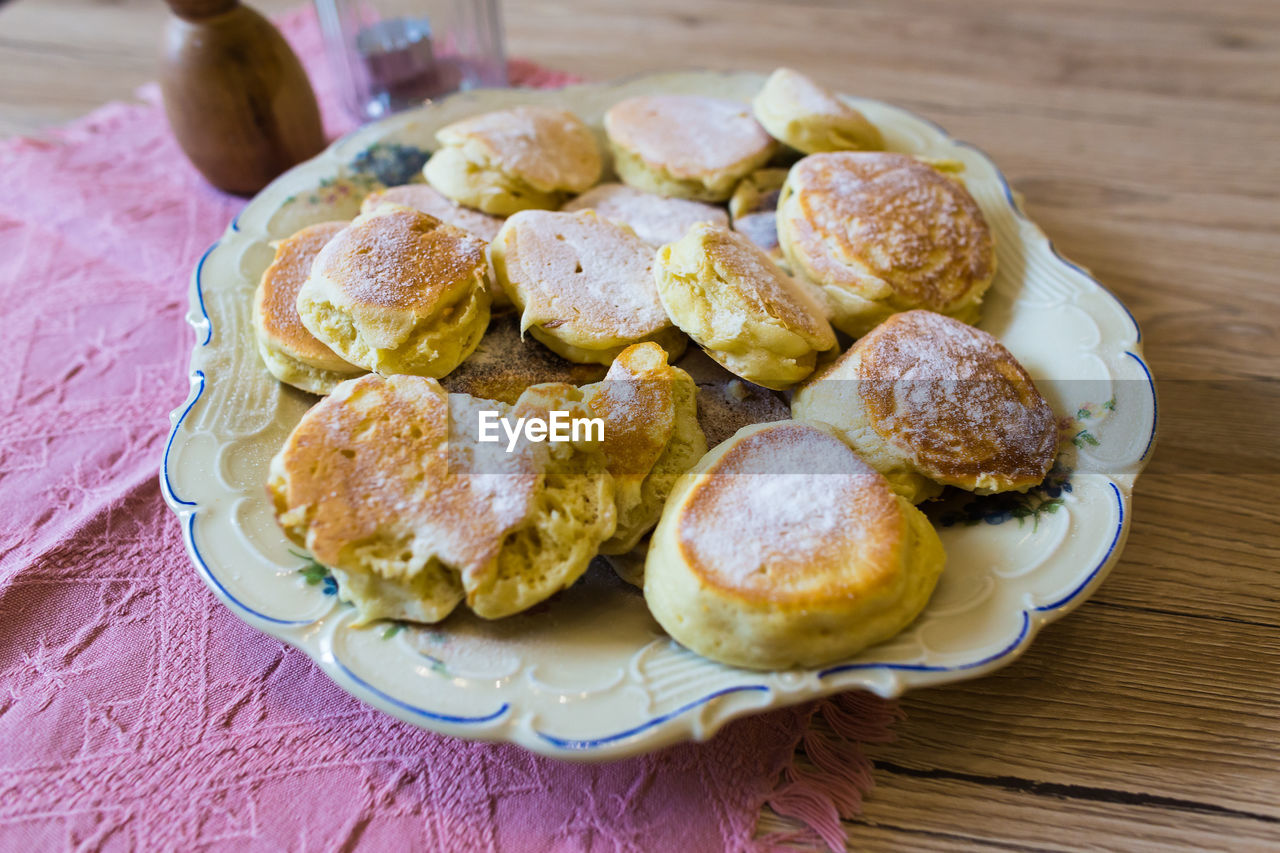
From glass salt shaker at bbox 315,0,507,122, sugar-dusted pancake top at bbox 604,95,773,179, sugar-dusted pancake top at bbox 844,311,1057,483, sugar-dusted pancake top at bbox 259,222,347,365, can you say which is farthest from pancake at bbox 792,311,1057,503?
glass salt shaker at bbox 315,0,507,122

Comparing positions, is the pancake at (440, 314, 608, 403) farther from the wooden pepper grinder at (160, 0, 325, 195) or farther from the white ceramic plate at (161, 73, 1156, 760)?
the wooden pepper grinder at (160, 0, 325, 195)

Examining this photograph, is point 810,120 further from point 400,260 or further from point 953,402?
point 400,260

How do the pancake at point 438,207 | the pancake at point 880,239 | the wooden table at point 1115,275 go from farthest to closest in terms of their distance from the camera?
the pancake at point 438,207, the pancake at point 880,239, the wooden table at point 1115,275

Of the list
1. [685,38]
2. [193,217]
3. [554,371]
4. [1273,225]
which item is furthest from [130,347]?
[1273,225]

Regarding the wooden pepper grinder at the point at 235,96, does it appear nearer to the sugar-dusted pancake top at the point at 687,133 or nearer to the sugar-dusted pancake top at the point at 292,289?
the sugar-dusted pancake top at the point at 292,289

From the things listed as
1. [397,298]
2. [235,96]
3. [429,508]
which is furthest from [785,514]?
[235,96]

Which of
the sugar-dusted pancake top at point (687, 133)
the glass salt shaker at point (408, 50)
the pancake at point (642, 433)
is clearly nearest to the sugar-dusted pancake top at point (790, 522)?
the pancake at point (642, 433)
